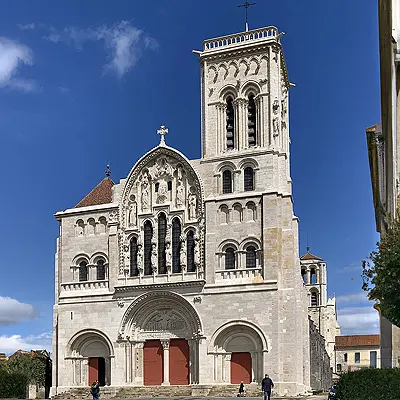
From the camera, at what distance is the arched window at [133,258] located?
156 ft

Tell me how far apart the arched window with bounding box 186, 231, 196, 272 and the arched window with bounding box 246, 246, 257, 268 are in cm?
340

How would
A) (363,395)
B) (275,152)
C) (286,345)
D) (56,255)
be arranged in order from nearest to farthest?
(363,395) < (286,345) < (275,152) < (56,255)

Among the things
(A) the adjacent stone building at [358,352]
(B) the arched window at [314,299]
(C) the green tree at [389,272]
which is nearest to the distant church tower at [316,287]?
(B) the arched window at [314,299]

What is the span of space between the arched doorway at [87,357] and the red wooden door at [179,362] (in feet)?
14.8

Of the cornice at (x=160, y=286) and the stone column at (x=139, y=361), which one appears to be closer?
the cornice at (x=160, y=286)

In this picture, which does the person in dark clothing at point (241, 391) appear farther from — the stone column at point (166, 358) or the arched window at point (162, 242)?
the arched window at point (162, 242)

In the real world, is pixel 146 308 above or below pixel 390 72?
below

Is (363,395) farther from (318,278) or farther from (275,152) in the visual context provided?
(318,278)

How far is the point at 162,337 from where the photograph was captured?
1822 inches

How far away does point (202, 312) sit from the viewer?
44.8 meters

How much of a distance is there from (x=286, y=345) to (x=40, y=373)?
1784 cm

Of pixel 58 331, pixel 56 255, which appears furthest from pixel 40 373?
pixel 56 255

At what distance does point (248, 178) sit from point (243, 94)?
546 centimetres

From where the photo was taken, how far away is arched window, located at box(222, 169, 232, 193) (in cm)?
4673
